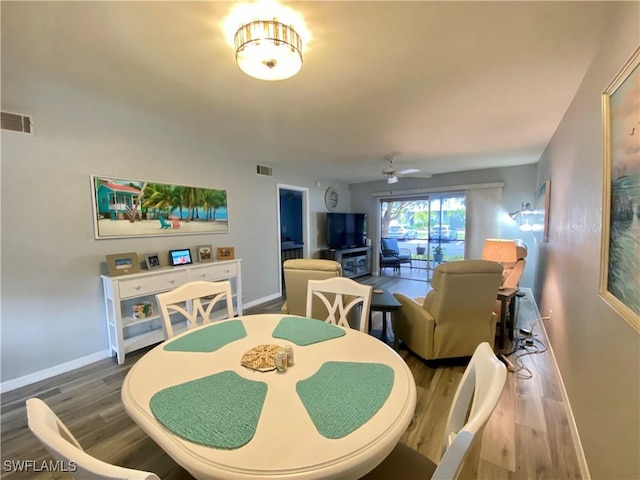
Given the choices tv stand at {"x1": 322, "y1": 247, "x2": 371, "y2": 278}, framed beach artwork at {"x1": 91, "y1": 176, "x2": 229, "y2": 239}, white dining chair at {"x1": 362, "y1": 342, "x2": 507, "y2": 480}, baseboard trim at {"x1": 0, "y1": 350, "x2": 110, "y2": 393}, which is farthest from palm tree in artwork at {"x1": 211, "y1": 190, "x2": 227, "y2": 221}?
white dining chair at {"x1": 362, "y1": 342, "x2": 507, "y2": 480}

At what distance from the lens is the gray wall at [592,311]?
1.11 meters

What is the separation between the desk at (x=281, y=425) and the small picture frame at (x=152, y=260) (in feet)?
6.49

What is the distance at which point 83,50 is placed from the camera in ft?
5.30

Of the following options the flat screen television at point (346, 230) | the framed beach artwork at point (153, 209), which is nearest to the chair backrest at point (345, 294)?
the framed beach artwork at point (153, 209)

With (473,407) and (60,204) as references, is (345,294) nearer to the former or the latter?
(473,407)

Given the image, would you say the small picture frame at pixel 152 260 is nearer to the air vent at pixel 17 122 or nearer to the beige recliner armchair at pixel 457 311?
the air vent at pixel 17 122

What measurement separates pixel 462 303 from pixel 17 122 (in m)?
3.89

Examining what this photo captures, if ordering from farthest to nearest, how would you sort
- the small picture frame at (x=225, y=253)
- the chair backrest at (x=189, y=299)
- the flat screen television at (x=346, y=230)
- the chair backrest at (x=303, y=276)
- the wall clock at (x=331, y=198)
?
the wall clock at (x=331, y=198) → the flat screen television at (x=346, y=230) → the small picture frame at (x=225, y=253) → the chair backrest at (x=303, y=276) → the chair backrest at (x=189, y=299)

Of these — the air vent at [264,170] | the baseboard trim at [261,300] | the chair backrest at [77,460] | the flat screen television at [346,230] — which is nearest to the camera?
the chair backrest at [77,460]

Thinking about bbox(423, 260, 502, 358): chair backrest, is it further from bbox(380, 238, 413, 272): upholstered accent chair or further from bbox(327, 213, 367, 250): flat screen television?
bbox(380, 238, 413, 272): upholstered accent chair

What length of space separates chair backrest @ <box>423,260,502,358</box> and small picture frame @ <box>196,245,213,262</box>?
2.70 metres

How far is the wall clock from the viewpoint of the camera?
614cm

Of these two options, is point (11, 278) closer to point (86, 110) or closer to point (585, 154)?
point (86, 110)

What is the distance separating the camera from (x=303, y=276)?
8.57ft
